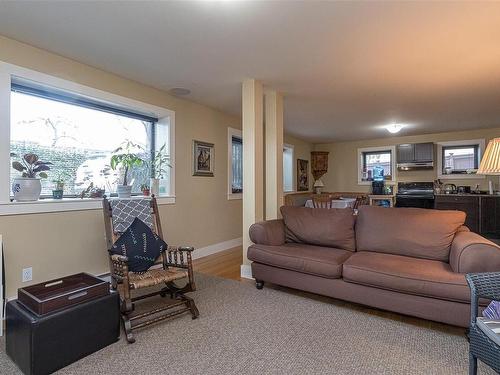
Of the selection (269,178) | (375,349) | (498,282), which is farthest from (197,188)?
(498,282)

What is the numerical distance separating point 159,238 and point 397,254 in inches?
90.9

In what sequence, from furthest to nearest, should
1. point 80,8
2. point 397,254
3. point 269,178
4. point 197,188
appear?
point 197,188 → point 269,178 → point 397,254 → point 80,8

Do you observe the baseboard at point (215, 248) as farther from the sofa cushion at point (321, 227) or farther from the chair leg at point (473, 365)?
the chair leg at point (473, 365)

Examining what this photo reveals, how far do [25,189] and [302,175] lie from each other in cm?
633

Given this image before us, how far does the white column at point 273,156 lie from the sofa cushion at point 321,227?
1.35 feet

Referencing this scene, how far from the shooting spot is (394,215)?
295 centimetres

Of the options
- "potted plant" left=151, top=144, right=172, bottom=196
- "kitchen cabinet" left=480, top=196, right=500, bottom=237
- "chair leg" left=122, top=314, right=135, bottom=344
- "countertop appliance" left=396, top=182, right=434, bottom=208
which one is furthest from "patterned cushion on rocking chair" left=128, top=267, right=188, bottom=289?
"kitchen cabinet" left=480, top=196, right=500, bottom=237

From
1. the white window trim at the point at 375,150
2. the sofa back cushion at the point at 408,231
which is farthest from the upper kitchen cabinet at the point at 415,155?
the sofa back cushion at the point at 408,231

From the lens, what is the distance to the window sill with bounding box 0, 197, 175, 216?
2.51m

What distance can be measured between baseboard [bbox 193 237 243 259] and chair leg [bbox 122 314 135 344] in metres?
2.21

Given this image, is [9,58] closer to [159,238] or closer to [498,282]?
[159,238]

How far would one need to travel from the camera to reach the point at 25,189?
259 centimetres

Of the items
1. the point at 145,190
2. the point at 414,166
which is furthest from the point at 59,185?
the point at 414,166

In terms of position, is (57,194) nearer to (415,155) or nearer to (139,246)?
(139,246)
